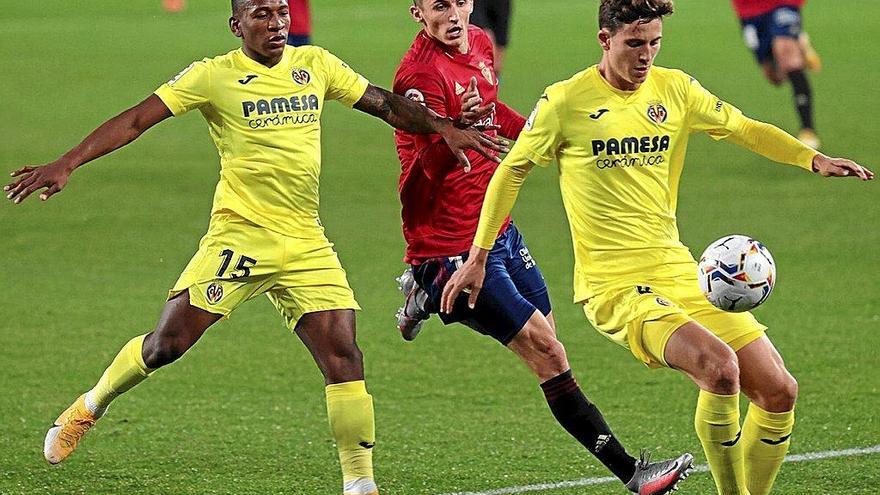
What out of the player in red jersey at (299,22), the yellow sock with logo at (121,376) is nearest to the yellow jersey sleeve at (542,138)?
the yellow sock with logo at (121,376)

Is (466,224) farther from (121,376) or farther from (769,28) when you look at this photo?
(769,28)

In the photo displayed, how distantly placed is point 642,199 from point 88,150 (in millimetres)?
2305

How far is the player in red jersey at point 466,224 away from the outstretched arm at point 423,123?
0.07m

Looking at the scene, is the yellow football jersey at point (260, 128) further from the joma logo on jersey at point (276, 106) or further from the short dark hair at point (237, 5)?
the short dark hair at point (237, 5)

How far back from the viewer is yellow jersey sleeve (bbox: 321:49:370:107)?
7.35m

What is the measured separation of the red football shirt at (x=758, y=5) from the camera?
696 inches

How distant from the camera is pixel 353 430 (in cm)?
688

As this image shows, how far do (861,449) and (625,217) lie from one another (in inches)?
79.2

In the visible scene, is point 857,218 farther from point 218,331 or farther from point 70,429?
point 70,429

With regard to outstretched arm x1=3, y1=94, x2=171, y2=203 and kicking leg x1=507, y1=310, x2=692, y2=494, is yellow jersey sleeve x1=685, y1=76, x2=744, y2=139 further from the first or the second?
outstretched arm x1=3, y1=94, x2=171, y2=203

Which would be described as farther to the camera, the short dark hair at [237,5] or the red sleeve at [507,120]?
the red sleeve at [507,120]

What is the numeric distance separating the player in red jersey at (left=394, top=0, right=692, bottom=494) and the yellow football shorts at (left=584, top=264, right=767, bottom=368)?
434 mm

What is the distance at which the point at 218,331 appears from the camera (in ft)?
36.2

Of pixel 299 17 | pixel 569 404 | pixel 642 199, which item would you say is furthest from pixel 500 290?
pixel 299 17
